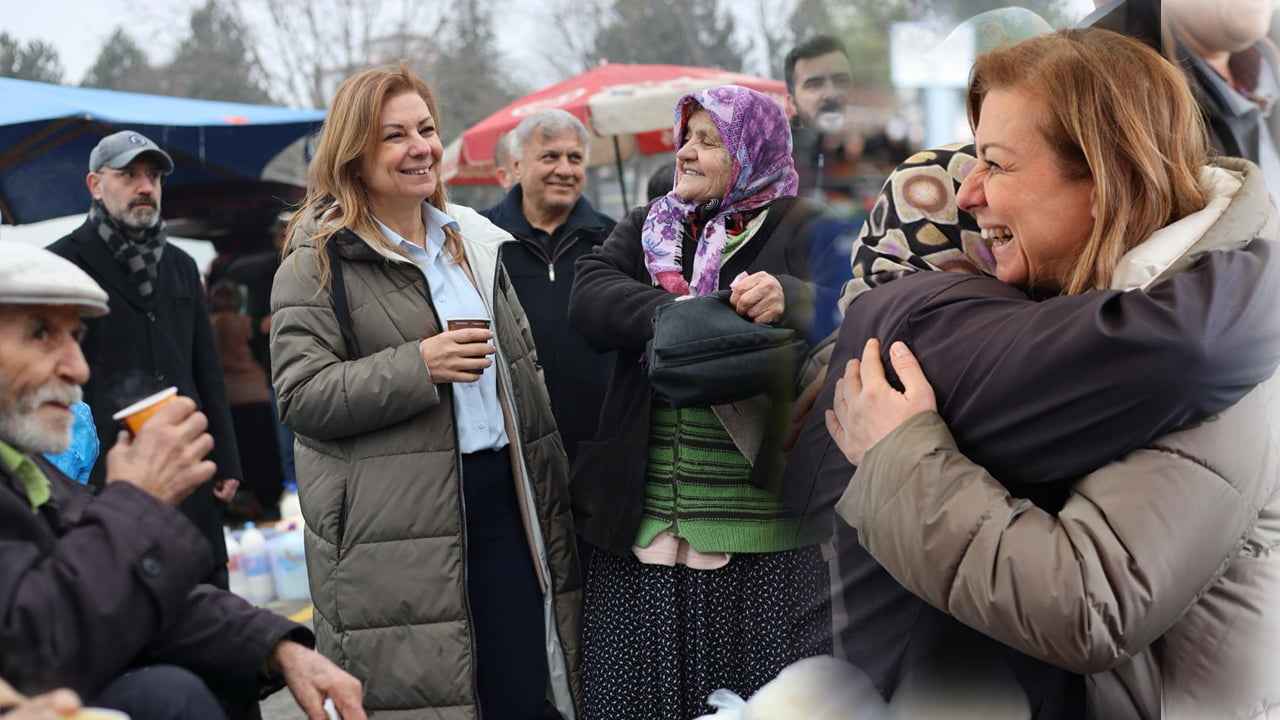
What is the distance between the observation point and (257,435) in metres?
7.31

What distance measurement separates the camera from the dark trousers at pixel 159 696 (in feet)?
5.00

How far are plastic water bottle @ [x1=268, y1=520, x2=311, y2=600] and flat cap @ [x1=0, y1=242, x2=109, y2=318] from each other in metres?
4.13

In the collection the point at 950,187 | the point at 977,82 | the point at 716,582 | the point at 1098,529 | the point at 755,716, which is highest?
the point at 977,82

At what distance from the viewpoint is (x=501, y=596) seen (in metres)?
2.88

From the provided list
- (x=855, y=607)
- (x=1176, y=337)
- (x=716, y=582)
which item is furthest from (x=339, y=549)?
(x=1176, y=337)

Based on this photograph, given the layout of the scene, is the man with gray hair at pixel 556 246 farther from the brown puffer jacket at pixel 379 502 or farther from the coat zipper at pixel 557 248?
the brown puffer jacket at pixel 379 502

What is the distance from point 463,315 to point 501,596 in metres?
0.74

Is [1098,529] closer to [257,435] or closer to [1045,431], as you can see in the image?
[1045,431]

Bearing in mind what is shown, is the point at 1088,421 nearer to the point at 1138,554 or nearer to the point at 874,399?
the point at 1138,554

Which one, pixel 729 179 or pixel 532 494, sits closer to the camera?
pixel 729 179

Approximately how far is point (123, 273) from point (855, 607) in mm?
3327

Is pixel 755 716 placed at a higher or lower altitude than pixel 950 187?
lower

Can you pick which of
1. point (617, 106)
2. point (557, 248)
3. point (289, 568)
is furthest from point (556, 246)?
point (617, 106)

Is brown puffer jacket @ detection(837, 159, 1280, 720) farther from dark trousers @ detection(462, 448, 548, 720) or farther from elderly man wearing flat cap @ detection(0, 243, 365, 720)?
dark trousers @ detection(462, 448, 548, 720)
